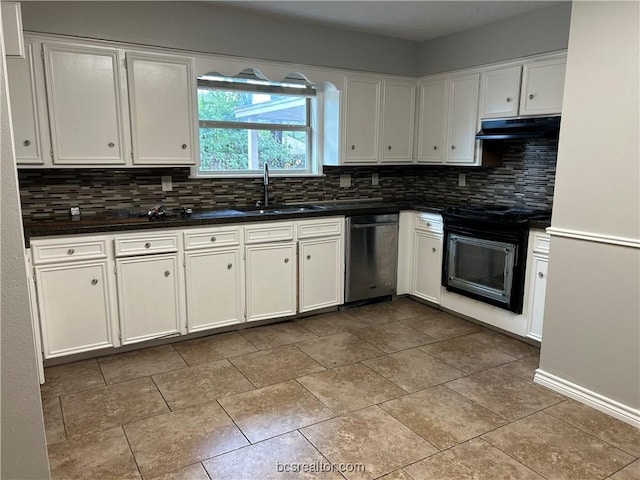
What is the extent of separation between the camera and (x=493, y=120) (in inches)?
156

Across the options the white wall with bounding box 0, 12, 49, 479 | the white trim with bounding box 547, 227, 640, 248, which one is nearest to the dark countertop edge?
the white trim with bounding box 547, 227, 640, 248

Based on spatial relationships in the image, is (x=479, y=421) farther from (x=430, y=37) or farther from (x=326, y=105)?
(x=430, y=37)

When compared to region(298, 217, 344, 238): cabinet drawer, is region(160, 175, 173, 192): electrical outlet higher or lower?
higher

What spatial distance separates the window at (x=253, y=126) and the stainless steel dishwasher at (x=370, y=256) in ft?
2.80

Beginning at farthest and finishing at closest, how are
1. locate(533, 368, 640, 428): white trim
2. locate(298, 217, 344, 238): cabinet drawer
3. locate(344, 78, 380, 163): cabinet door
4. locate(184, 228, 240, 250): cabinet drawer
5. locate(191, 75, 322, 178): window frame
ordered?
locate(344, 78, 380, 163): cabinet door → locate(191, 75, 322, 178): window frame → locate(298, 217, 344, 238): cabinet drawer → locate(184, 228, 240, 250): cabinet drawer → locate(533, 368, 640, 428): white trim

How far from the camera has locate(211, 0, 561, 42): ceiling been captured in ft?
11.6

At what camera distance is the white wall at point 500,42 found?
3547 mm

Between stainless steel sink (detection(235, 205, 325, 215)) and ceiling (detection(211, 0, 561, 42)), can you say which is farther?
stainless steel sink (detection(235, 205, 325, 215))

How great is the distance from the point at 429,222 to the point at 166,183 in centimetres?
231

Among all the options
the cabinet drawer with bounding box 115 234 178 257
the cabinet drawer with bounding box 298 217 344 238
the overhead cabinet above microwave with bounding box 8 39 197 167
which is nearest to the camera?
the overhead cabinet above microwave with bounding box 8 39 197 167

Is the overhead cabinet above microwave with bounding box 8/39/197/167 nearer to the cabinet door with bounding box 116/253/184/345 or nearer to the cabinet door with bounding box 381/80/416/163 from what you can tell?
the cabinet door with bounding box 116/253/184/345

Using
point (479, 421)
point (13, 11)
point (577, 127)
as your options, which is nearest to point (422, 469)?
point (479, 421)

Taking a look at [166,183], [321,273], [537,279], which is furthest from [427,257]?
[166,183]

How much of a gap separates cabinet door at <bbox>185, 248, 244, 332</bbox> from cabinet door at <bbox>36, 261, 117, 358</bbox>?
56cm
